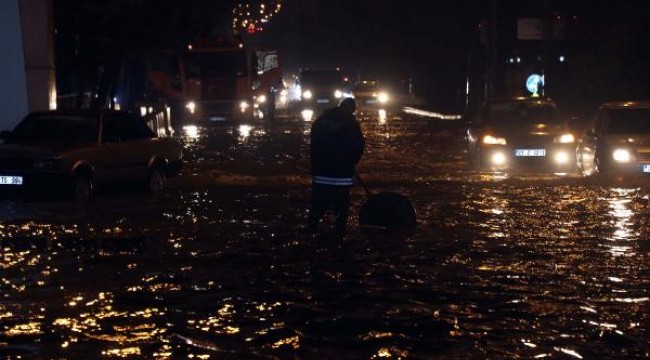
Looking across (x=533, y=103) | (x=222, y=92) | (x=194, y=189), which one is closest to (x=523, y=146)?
(x=533, y=103)

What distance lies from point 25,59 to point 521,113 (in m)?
10.9

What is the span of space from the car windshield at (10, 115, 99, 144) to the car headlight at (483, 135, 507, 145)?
29.8 feet

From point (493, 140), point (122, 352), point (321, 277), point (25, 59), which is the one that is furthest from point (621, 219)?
point (25, 59)

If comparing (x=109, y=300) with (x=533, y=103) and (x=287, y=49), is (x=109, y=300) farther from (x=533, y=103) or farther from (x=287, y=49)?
(x=287, y=49)

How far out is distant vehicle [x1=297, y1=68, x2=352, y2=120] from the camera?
229 feet

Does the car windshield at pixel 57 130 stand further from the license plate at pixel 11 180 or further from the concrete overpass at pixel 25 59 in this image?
the concrete overpass at pixel 25 59

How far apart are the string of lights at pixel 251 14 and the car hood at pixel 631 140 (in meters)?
38.1

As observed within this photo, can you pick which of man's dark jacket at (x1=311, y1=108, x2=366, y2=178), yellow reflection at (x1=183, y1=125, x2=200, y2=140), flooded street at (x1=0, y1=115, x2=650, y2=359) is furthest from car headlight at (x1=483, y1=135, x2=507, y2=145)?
yellow reflection at (x1=183, y1=125, x2=200, y2=140)

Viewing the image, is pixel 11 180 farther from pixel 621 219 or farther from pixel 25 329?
pixel 25 329

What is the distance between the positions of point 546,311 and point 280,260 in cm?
400

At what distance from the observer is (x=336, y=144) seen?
1569 centimetres

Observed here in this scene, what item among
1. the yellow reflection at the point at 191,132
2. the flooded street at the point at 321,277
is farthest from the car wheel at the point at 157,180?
the yellow reflection at the point at 191,132

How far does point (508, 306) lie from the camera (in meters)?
11.1

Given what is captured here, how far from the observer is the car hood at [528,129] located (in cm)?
2738
